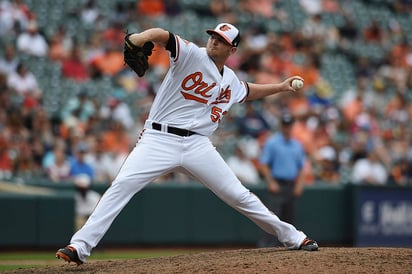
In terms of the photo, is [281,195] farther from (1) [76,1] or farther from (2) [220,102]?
(1) [76,1]

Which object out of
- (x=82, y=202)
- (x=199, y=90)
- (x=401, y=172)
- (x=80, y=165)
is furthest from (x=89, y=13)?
(x=199, y=90)

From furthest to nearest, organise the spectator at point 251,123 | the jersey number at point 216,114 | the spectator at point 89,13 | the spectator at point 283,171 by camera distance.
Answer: the spectator at point 89,13 < the spectator at point 251,123 < the spectator at point 283,171 < the jersey number at point 216,114

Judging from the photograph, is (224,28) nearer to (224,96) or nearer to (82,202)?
(224,96)

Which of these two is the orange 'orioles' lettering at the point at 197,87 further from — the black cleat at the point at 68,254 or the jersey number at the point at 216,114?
the black cleat at the point at 68,254

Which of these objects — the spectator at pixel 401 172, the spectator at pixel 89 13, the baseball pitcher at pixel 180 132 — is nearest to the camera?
the baseball pitcher at pixel 180 132

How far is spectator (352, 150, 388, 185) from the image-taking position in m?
14.2

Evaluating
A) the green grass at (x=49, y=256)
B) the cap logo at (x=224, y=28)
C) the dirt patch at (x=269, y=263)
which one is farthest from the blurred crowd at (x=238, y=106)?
the cap logo at (x=224, y=28)

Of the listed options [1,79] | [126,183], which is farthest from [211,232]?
[126,183]

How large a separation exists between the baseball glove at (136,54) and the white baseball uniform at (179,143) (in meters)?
0.25

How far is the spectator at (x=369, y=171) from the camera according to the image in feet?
46.6

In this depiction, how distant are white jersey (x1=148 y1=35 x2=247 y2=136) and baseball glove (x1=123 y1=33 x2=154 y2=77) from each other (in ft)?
0.84

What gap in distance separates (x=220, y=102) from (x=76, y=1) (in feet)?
31.6

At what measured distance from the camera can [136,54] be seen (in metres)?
5.96

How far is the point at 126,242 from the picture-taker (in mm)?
11969
